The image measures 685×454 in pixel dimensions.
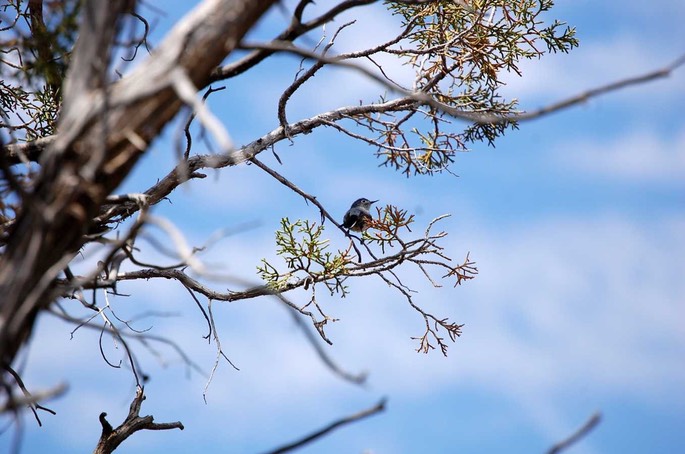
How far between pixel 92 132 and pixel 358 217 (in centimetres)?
451

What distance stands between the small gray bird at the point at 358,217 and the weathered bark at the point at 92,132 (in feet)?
13.2

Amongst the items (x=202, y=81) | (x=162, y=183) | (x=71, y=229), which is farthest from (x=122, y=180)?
(x=162, y=183)

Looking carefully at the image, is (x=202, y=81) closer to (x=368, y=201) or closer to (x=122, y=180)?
(x=122, y=180)

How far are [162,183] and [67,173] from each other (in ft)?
13.5

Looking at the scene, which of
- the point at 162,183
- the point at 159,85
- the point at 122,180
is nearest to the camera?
the point at 159,85

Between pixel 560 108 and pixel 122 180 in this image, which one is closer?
pixel 560 108

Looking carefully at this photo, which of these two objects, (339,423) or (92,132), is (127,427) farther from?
(339,423)

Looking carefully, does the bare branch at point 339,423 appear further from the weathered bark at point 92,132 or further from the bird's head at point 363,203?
the bird's head at point 363,203

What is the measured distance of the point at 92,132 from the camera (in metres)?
2.86

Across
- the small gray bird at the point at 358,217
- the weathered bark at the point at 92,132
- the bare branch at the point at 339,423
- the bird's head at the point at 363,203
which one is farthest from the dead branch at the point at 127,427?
the bare branch at the point at 339,423

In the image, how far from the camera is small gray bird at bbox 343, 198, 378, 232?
7.11 meters

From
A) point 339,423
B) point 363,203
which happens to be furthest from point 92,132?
point 363,203

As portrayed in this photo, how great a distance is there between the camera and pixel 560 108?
2.67m

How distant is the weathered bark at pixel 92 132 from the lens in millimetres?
2725
